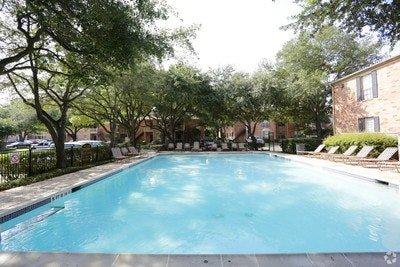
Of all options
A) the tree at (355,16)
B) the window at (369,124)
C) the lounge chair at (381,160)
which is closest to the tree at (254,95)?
the window at (369,124)

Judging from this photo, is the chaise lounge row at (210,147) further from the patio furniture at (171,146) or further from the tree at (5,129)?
the tree at (5,129)

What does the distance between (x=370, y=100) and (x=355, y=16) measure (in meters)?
14.4

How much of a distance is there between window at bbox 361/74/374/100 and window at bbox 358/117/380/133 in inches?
58.8

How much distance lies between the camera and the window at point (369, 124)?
814 inches

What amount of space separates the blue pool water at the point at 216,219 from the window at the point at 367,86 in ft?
33.4

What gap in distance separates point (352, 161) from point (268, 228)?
11244 mm

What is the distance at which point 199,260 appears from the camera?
4.41m

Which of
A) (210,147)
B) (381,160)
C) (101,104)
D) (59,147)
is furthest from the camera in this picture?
(210,147)

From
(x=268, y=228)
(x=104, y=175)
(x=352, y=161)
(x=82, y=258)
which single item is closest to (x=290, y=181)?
(x=352, y=161)

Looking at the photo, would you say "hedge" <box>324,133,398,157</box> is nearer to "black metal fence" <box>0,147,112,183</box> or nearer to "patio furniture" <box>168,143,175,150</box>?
"black metal fence" <box>0,147,112,183</box>

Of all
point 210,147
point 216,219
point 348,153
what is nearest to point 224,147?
point 210,147

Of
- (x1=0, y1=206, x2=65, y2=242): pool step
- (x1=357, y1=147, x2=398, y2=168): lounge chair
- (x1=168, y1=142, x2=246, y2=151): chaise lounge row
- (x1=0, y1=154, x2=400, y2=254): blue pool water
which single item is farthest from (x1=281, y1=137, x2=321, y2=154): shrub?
(x1=0, y1=206, x2=65, y2=242): pool step

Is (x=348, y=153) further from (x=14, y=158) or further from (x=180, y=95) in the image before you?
(x=14, y=158)

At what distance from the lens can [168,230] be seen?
24.8 feet
